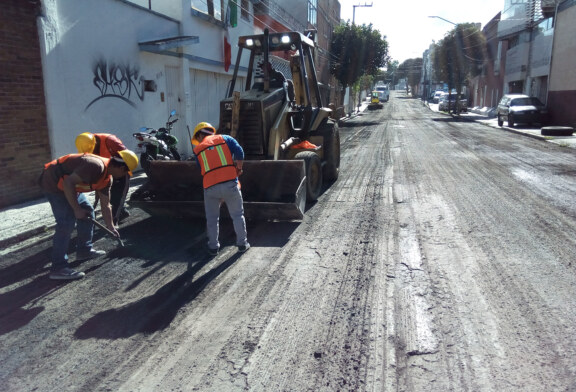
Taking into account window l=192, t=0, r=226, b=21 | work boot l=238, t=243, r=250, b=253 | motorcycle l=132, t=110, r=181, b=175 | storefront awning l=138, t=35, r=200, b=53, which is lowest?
work boot l=238, t=243, r=250, b=253

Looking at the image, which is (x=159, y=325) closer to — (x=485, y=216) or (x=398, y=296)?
(x=398, y=296)

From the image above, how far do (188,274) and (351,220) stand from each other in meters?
2.76

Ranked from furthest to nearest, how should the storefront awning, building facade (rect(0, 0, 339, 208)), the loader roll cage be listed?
1. the storefront awning
2. the loader roll cage
3. building facade (rect(0, 0, 339, 208))

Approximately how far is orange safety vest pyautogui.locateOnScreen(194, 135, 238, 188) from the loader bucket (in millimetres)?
1042

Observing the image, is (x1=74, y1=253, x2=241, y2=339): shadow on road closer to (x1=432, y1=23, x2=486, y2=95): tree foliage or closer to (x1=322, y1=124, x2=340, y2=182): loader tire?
(x1=322, y1=124, x2=340, y2=182): loader tire

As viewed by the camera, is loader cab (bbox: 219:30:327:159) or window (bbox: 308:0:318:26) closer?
loader cab (bbox: 219:30:327:159)

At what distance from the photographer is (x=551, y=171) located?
1048 centimetres

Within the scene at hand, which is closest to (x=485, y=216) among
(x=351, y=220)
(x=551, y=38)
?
(x=351, y=220)

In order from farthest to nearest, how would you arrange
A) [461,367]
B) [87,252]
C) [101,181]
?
[87,252] < [101,181] < [461,367]

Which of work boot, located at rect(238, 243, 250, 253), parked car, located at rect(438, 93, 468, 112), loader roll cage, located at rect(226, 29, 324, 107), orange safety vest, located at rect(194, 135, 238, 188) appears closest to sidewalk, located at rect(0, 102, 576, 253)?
orange safety vest, located at rect(194, 135, 238, 188)

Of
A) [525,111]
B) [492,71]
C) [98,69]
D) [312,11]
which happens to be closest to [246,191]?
[98,69]

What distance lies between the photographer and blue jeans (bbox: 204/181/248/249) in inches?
207

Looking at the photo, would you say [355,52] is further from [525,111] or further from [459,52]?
[525,111]

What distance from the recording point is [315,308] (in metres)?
3.99
